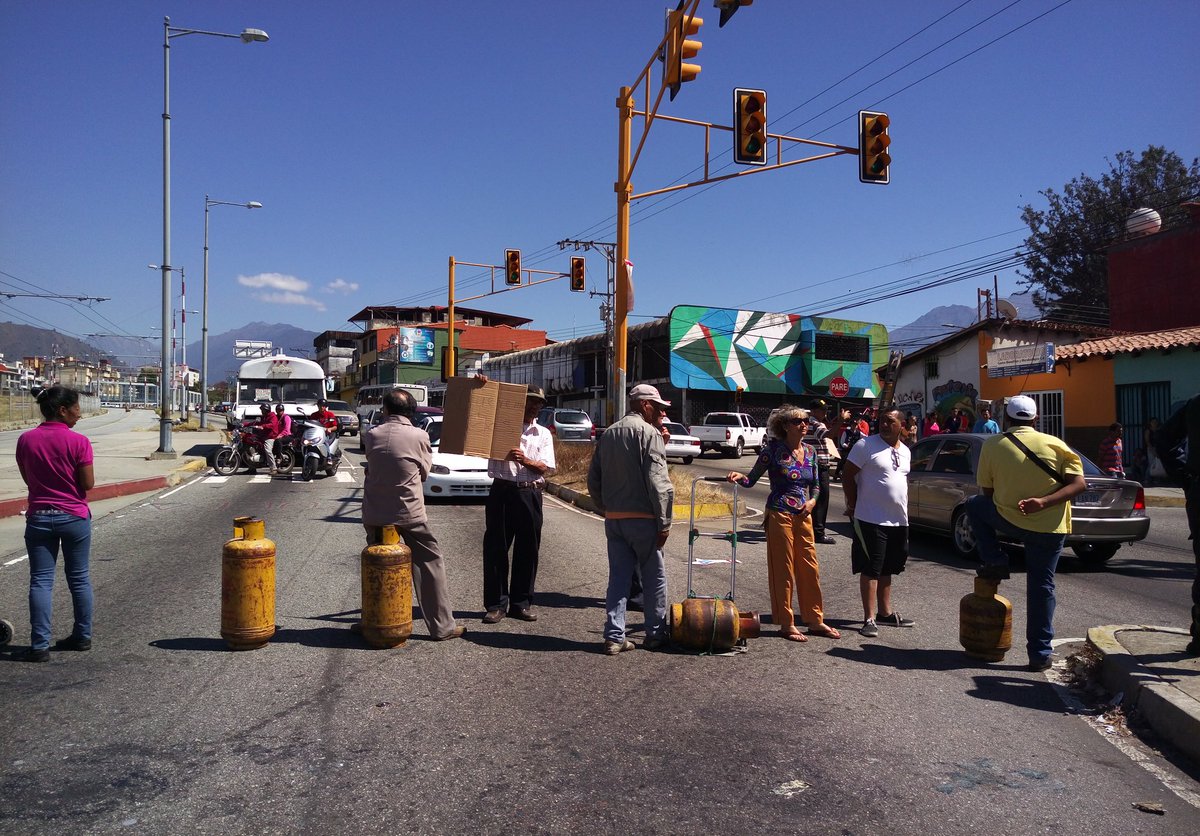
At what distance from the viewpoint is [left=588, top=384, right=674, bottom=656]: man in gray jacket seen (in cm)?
589

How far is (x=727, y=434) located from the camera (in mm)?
31984

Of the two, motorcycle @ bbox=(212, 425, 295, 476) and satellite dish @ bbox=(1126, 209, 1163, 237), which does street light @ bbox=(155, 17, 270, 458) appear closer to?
motorcycle @ bbox=(212, 425, 295, 476)

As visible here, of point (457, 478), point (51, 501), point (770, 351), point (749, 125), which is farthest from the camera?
point (770, 351)

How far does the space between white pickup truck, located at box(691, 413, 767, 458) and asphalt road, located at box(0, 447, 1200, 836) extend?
24.4 metres

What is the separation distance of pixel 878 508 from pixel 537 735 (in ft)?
11.3

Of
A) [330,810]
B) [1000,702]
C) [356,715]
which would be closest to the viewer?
[330,810]

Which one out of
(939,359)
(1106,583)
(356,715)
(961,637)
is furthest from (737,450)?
(356,715)

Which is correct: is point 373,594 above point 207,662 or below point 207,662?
above

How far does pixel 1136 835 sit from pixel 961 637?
2.66m

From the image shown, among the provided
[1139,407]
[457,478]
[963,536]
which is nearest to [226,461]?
[457,478]

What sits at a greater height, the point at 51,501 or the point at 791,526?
the point at 51,501

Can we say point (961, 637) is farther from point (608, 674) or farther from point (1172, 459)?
point (608, 674)

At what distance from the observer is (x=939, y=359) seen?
31734 millimetres

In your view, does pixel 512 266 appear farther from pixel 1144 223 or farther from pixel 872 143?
pixel 1144 223
